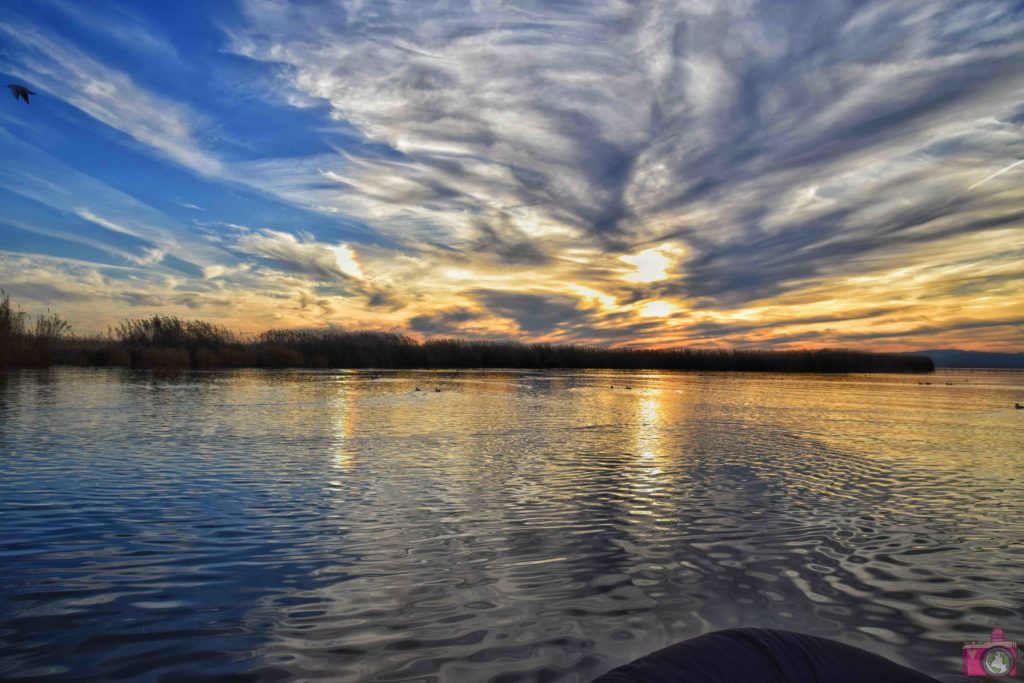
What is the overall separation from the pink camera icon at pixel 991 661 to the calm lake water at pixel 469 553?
16 centimetres

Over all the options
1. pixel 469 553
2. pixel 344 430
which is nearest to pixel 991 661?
pixel 469 553

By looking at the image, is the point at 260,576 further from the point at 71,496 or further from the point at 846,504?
the point at 846,504

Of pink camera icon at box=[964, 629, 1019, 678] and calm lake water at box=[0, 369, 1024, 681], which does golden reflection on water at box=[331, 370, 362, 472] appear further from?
pink camera icon at box=[964, 629, 1019, 678]

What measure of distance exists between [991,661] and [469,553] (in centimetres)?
448

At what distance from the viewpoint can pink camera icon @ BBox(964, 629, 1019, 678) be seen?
3953 millimetres

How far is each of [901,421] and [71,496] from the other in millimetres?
24933

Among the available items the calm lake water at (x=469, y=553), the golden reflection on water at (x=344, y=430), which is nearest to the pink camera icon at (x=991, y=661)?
the calm lake water at (x=469, y=553)

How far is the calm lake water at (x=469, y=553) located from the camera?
4227 millimetres

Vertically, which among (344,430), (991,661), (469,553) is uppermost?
(344,430)

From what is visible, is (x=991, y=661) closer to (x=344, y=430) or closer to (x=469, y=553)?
(x=469, y=553)

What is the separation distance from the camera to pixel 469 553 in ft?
20.8

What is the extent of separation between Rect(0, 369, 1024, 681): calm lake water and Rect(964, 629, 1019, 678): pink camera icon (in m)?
0.16

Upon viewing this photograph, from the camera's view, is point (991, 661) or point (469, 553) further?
point (469, 553)

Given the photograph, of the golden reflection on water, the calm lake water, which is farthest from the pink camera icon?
the golden reflection on water
